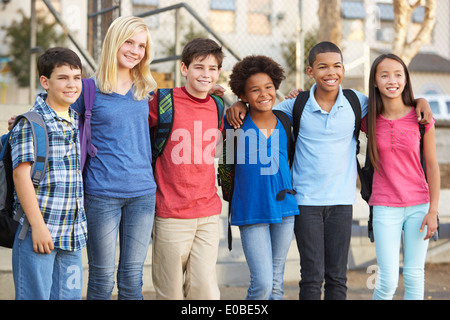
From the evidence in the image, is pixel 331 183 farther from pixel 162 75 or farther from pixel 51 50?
pixel 162 75

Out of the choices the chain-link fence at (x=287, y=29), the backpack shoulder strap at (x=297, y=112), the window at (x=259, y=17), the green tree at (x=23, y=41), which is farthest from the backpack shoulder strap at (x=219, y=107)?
the green tree at (x=23, y=41)

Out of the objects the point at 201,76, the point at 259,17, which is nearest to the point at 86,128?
the point at 201,76

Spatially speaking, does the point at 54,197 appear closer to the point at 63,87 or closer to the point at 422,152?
the point at 63,87

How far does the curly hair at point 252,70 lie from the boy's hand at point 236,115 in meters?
0.15

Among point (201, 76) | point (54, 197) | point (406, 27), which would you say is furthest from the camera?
point (406, 27)

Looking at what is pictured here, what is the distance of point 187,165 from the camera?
341 cm

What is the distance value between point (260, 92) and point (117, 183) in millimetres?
987

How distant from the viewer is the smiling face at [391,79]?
367cm

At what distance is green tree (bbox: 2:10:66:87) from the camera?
22.0 m

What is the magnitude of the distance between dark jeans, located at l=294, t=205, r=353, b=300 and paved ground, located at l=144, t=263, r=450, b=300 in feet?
5.64

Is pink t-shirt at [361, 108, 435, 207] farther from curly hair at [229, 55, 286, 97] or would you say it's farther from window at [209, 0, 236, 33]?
window at [209, 0, 236, 33]

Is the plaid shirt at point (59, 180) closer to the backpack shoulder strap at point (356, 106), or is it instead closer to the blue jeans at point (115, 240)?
the blue jeans at point (115, 240)

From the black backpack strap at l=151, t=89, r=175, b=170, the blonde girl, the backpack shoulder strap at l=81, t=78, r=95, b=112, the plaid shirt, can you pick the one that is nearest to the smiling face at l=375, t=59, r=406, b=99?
the black backpack strap at l=151, t=89, r=175, b=170
